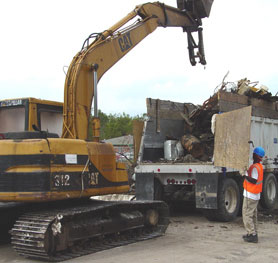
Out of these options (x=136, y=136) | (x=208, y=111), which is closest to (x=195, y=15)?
(x=208, y=111)

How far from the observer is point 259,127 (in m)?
11.0

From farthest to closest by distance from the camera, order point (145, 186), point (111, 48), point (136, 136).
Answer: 1. point (136, 136)
2. point (145, 186)
3. point (111, 48)

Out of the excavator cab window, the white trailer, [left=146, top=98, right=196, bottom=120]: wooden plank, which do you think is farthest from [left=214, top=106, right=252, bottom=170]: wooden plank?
the excavator cab window

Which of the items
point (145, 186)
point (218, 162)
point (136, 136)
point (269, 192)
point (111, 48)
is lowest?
point (269, 192)

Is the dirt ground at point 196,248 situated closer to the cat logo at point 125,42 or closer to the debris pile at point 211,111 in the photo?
the debris pile at point 211,111

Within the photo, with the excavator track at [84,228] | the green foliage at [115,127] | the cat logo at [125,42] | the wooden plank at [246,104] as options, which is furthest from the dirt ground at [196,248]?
the green foliage at [115,127]

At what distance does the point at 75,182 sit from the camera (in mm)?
6609

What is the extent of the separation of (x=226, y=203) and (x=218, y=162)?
1.07 m

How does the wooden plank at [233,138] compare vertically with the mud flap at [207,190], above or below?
above

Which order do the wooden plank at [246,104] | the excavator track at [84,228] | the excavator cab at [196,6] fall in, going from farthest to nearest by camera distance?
1. the excavator cab at [196,6]
2. the wooden plank at [246,104]
3. the excavator track at [84,228]

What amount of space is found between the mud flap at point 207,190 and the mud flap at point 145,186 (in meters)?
1.36

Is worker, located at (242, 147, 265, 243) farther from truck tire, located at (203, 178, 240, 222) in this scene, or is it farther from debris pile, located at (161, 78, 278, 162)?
debris pile, located at (161, 78, 278, 162)

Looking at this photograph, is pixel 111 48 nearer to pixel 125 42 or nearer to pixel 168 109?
pixel 125 42

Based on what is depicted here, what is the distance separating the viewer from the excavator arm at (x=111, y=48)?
7453 mm
